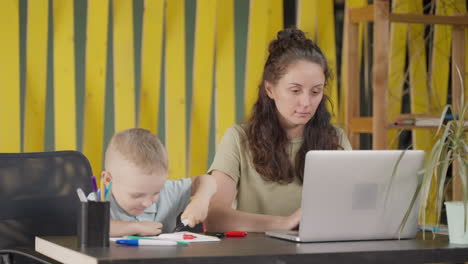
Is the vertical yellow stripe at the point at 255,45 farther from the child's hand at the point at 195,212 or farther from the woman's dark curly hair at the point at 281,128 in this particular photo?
the child's hand at the point at 195,212

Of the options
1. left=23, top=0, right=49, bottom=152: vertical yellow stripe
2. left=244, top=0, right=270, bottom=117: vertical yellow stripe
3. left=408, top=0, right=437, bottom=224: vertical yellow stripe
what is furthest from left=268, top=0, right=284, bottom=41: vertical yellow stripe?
left=23, top=0, right=49, bottom=152: vertical yellow stripe

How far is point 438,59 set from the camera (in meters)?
4.34

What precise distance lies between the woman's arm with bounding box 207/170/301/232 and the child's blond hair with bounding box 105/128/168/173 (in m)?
0.46

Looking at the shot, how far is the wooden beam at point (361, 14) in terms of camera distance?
3.72 meters

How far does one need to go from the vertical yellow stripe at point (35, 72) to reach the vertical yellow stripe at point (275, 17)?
46.7 inches

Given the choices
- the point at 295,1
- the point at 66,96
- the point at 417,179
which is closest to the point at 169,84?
the point at 66,96

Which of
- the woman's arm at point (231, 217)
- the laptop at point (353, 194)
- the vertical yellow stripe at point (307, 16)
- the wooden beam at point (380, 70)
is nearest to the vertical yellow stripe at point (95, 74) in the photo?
the vertical yellow stripe at point (307, 16)

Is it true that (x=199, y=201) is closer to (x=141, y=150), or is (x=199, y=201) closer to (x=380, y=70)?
(x=141, y=150)

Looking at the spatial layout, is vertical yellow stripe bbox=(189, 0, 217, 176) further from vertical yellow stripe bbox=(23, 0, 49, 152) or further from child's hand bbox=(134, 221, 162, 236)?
child's hand bbox=(134, 221, 162, 236)

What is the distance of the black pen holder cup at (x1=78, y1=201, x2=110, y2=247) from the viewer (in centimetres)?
176

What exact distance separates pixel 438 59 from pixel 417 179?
2.43m

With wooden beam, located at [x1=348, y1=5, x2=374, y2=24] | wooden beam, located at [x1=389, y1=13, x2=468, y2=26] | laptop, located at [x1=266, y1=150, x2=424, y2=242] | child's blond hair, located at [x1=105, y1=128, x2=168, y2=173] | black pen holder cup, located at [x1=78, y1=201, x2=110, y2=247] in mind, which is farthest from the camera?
wooden beam, located at [x1=348, y1=5, x2=374, y2=24]

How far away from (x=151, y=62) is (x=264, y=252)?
7.22 feet

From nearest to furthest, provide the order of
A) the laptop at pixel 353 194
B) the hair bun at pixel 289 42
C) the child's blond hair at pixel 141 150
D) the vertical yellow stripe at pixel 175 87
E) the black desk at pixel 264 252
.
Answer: the black desk at pixel 264 252
the laptop at pixel 353 194
the child's blond hair at pixel 141 150
the hair bun at pixel 289 42
the vertical yellow stripe at pixel 175 87
